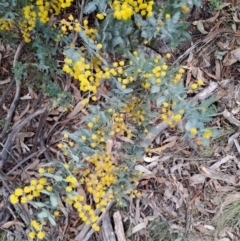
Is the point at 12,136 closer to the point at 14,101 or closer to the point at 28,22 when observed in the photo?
the point at 14,101

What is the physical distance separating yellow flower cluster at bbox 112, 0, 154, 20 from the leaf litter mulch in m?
0.46

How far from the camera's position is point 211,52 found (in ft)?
6.27

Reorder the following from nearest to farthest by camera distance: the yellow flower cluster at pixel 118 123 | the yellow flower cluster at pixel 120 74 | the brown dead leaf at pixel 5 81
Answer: the yellow flower cluster at pixel 120 74 < the yellow flower cluster at pixel 118 123 < the brown dead leaf at pixel 5 81

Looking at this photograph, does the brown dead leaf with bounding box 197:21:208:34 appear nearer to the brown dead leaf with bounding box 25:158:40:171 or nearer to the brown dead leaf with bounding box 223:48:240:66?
the brown dead leaf with bounding box 223:48:240:66

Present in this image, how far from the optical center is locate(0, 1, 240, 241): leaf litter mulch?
1.87m

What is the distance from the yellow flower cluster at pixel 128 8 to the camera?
1.29 m

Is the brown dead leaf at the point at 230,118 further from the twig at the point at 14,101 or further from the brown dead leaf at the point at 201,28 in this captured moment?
the twig at the point at 14,101

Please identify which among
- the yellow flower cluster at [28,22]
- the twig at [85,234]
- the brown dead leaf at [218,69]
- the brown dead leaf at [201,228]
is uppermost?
the yellow flower cluster at [28,22]

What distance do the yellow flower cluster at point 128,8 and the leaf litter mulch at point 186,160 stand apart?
0.46m

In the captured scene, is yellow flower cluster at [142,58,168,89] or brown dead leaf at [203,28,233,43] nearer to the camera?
yellow flower cluster at [142,58,168,89]

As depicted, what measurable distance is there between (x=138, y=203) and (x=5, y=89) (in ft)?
2.63

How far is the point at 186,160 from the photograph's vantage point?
1890mm

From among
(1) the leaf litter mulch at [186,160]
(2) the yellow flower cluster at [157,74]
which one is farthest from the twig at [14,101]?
(2) the yellow flower cluster at [157,74]

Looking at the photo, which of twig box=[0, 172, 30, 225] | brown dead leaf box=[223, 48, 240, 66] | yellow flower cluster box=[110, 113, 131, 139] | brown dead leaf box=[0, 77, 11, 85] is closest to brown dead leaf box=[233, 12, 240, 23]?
brown dead leaf box=[223, 48, 240, 66]
